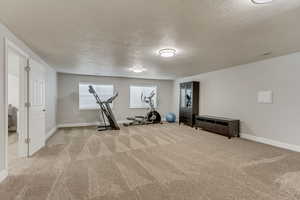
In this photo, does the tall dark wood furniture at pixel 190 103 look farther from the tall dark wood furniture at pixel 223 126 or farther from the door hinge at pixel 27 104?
the door hinge at pixel 27 104

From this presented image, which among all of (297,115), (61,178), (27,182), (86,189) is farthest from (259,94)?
(27,182)

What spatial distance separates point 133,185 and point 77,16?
2.50 metres

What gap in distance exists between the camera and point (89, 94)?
7.02 metres

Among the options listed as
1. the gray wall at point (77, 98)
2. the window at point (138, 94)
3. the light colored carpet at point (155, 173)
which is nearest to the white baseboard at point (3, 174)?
the light colored carpet at point (155, 173)

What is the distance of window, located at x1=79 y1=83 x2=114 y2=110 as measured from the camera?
Result: 687cm

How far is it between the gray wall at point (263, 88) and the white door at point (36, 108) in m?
5.86

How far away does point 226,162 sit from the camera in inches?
115

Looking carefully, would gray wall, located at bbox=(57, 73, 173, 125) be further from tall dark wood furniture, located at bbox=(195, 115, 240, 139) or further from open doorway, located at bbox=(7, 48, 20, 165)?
tall dark wood furniture, located at bbox=(195, 115, 240, 139)

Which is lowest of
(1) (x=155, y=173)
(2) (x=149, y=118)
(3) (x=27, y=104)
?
(1) (x=155, y=173)

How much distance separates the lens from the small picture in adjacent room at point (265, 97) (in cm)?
415

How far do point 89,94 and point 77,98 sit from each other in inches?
22.0

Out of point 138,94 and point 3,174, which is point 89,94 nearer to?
point 138,94

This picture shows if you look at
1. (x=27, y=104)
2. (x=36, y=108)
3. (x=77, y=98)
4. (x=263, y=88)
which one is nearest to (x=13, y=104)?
(x=77, y=98)

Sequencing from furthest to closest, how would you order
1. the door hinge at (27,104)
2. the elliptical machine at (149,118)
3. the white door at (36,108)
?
1. the elliptical machine at (149,118)
2. the white door at (36,108)
3. the door hinge at (27,104)
